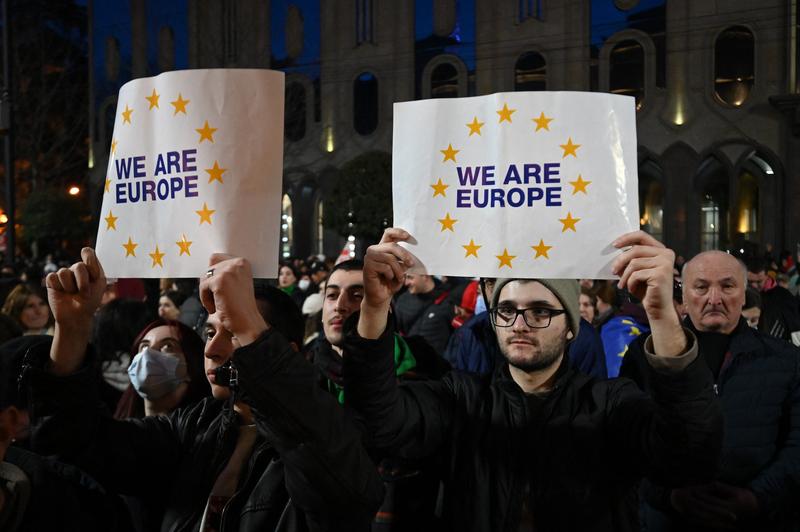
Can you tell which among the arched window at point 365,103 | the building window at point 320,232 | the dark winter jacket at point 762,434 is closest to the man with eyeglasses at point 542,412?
the dark winter jacket at point 762,434

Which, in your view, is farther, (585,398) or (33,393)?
(585,398)

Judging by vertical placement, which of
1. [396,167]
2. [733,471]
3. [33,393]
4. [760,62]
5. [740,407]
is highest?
[760,62]

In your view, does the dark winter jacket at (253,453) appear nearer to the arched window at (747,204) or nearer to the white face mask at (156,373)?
the white face mask at (156,373)

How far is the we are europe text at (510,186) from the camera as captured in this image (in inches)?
114

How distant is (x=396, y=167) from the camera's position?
3.00 metres

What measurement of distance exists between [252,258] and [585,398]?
4.02ft

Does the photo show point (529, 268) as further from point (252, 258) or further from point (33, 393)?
point (33, 393)

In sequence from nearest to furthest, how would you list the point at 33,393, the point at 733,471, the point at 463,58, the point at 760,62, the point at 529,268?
the point at 33,393 < the point at 529,268 < the point at 733,471 < the point at 760,62 < the point at 463,58

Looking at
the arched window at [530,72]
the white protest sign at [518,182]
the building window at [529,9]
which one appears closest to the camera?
the white protest sign at [518,182]

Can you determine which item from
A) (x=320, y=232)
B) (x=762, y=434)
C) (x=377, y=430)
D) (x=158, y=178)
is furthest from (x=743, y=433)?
(x=320, y=232)

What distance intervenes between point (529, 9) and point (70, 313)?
27128 mm

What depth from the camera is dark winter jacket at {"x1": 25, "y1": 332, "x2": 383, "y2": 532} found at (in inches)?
83.0

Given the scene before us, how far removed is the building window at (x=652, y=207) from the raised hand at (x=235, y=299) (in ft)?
85.6

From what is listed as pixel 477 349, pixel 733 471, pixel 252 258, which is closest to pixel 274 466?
pixel 252 258
